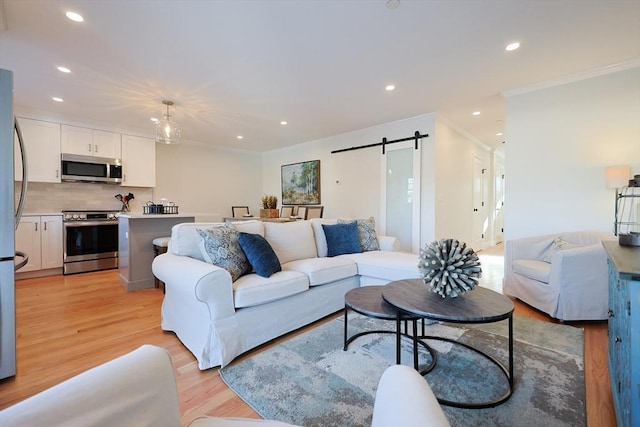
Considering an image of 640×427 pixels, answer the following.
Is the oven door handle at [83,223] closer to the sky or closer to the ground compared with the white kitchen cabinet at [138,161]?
closer to the ground

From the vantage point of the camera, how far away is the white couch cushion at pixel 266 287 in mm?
2014

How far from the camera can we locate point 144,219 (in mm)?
3639

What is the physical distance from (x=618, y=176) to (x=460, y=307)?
2.75 m

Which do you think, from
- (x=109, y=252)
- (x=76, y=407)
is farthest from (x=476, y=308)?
(x=109, y=252)

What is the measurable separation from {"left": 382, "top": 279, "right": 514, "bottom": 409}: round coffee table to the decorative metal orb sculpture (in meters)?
0.08

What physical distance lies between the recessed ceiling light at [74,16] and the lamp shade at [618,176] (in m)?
5.05

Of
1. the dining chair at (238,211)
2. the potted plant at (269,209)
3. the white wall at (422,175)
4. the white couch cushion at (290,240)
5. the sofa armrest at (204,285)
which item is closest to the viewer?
the sofa armrest at (204,285)

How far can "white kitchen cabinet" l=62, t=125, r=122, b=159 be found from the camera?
4590 mm

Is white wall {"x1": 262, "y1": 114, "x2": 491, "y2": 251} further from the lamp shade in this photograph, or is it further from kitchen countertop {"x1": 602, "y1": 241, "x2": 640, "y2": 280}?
kitchen countertop {"x1": 602, "y1": 241, "x2": 640, "y2": 280}

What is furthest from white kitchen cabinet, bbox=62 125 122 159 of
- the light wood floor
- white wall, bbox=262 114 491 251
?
white wall, bbox=262 114 491 251

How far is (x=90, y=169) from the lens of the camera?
187 inches

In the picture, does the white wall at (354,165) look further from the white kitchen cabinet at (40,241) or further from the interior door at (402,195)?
the white kitchen cabinet at (40,241)

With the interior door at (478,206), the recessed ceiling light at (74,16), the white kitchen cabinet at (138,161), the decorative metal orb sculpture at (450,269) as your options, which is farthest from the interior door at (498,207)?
the recessed ceiling light at (74,16)

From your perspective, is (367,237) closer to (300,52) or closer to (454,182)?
(300,52)
